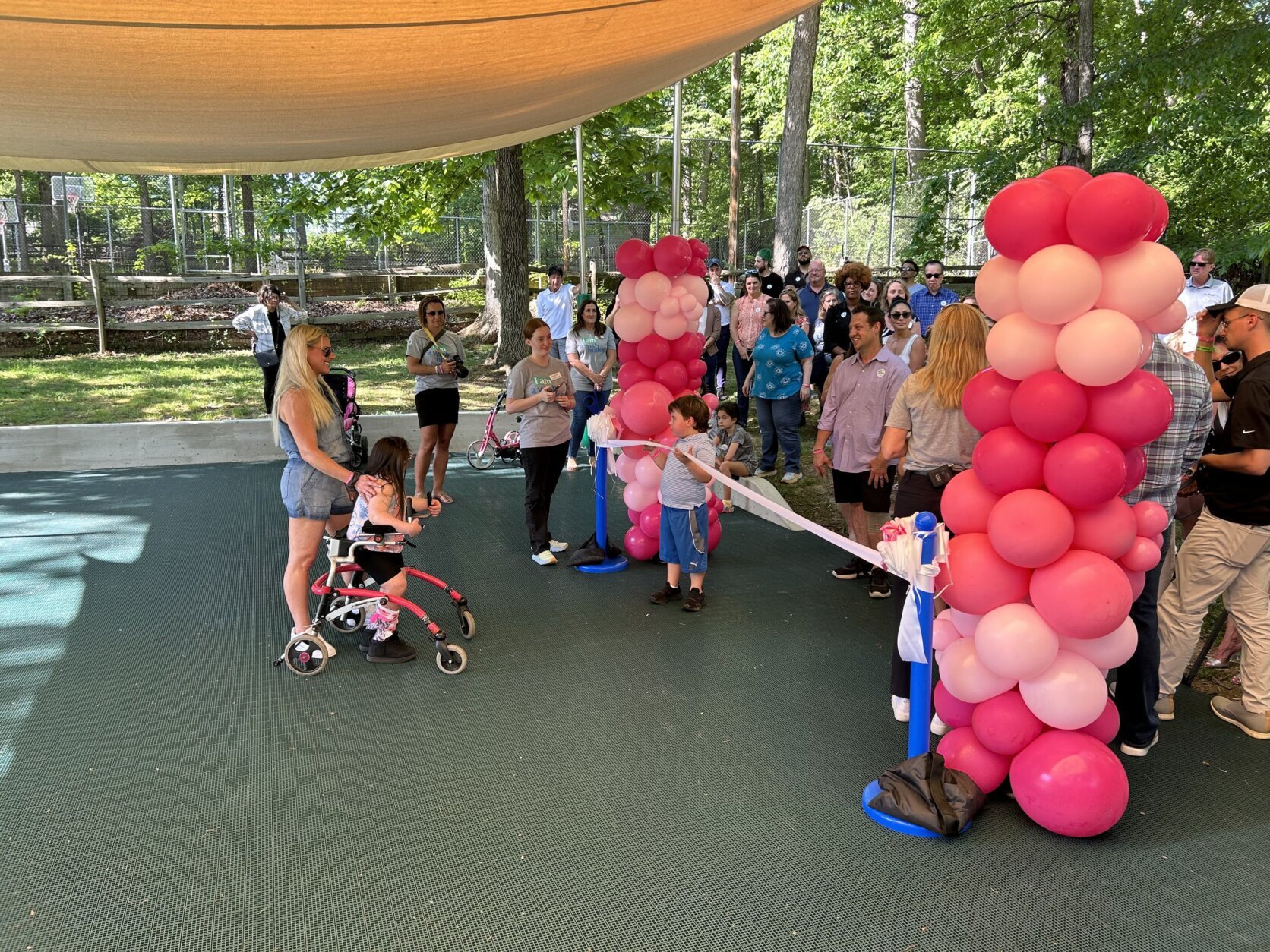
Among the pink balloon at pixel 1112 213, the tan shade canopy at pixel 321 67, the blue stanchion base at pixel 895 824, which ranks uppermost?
the tan shade canopy at pixel 321 67

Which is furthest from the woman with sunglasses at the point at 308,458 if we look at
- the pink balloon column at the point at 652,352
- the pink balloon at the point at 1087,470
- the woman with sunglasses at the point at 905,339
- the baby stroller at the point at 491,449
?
the baby stroller at the point at 491,449

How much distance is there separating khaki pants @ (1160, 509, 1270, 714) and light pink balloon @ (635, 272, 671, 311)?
11.0ft

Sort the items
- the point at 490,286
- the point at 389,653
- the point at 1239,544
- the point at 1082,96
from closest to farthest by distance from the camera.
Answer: the point at 1239,544 < the point at 389,653 < the point at 1082,96 < the point at 490,286

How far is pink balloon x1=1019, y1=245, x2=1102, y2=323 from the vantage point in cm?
317

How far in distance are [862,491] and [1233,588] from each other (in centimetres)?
211

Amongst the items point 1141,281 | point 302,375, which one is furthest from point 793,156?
point 1141,281

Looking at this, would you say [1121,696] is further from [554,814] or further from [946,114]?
[946,114]

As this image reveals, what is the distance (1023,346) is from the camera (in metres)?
3.37

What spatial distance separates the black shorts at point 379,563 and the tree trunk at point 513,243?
771 centimetres

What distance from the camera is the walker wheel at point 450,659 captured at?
4.79 meters

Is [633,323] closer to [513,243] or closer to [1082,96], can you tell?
[513,243]

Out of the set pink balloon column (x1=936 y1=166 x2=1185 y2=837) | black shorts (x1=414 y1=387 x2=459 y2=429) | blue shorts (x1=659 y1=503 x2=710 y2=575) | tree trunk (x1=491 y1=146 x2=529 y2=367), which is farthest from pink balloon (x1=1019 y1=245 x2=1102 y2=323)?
tree trunk (x1=491 y1=146 x2=529 y2=367)

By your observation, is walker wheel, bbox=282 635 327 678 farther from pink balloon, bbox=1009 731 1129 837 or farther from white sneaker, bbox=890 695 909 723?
pink balloon, bbox=1009 731 1129 837

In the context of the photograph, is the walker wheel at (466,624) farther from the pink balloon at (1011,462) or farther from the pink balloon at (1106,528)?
the pink balloon at (1106,528)
